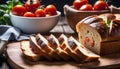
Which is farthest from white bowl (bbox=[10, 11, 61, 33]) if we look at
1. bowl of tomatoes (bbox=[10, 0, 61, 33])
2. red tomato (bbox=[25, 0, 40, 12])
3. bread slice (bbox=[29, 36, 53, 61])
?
bread slice (bbox=[29, 36, 53, 61])

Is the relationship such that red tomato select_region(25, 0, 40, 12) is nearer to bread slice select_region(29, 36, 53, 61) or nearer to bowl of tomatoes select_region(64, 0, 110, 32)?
bowl of tomatoes select_region(64, 0, 110, 32)

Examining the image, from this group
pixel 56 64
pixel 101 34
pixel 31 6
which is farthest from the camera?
pixel 31 6

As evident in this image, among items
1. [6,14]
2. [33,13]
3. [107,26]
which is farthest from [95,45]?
[6,14]

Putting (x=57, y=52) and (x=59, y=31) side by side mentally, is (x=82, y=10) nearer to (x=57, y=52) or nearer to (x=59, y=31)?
(x=59, y=31)

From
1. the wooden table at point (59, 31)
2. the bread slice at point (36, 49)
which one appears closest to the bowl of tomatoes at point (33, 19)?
the wooden table at point (59, 31)

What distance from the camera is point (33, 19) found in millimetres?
1395

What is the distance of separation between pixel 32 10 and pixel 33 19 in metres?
0.12

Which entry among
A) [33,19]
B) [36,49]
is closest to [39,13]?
[33,19]

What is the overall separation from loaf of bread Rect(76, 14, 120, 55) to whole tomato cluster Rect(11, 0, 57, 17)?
23 cm

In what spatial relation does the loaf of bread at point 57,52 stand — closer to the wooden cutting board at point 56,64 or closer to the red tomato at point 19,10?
the wooden cutting board at point 56,64

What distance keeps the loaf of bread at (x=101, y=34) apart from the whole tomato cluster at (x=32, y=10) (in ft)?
0.76

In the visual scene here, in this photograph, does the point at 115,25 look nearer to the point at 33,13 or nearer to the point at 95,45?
the point at 95,45

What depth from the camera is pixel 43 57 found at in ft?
3.74

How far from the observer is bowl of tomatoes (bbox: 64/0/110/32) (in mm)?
1436
